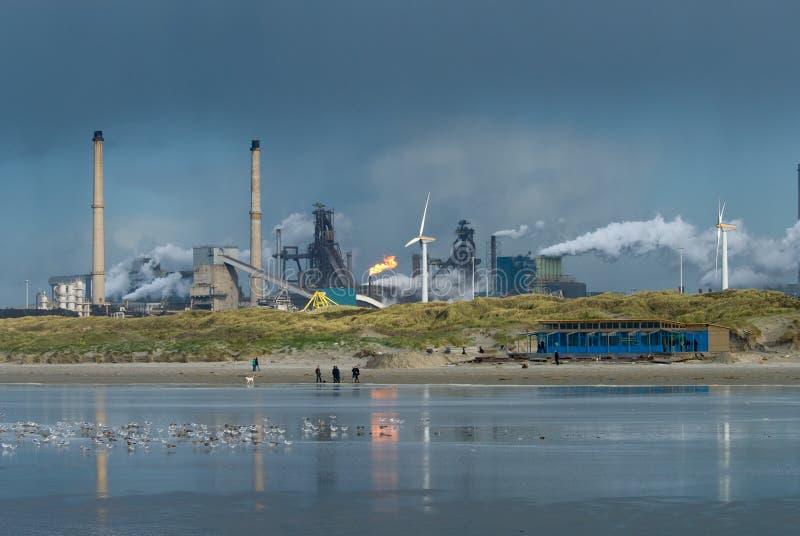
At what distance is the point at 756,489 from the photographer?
23234mm

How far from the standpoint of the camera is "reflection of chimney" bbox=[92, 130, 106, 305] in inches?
6816

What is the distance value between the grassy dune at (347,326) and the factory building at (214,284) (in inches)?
1917

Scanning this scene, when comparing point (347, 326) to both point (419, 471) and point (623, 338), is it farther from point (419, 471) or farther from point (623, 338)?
point (419, 471)

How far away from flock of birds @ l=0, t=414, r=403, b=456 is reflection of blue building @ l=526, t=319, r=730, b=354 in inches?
1899

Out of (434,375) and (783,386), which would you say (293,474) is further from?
(434,375)

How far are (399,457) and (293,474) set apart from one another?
13.4ft

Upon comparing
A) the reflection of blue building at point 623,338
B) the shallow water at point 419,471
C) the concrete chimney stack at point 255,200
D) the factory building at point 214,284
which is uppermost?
the concrete chimney stack at point 255,200

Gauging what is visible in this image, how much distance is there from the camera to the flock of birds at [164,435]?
Answer: 107ft

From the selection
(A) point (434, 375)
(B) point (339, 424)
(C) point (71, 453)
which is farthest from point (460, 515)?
(A) point (434, 375)

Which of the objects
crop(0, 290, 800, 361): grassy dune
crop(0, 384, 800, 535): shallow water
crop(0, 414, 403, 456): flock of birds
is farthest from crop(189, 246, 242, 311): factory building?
crop(0, 414, 403, 456): flock of birds

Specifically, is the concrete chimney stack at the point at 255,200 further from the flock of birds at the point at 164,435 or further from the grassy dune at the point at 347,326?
the flock of birds at the point at 164,435

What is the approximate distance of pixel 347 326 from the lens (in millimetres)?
117750

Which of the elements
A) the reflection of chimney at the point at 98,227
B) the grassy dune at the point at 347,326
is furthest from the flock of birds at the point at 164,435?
the reflection of chimney at the point at 98,227

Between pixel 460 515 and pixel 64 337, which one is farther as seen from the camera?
pixel 64 337
